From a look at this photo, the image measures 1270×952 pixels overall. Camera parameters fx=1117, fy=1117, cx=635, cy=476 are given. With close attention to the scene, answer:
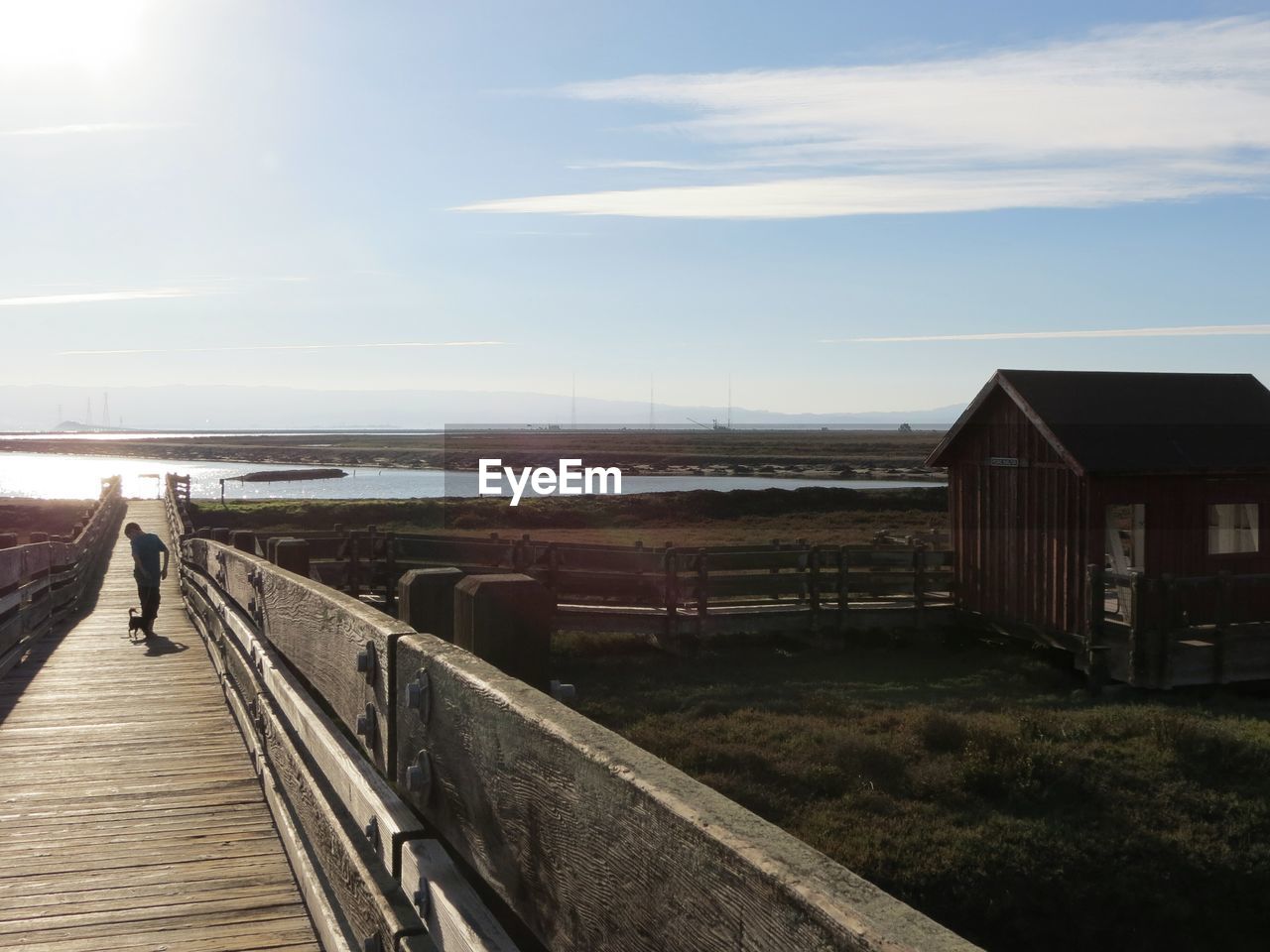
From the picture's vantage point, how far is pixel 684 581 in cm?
1830

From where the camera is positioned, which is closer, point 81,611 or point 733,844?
point 733,844

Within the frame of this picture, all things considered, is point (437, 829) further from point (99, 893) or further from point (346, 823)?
point (99, 893)

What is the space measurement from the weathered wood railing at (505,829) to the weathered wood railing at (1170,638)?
45.2ft

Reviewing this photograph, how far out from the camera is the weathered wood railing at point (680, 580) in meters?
18.2

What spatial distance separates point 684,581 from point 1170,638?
23.7 ft

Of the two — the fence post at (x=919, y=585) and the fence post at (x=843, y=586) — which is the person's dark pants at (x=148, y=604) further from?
the fence post at (x=919, y=585)

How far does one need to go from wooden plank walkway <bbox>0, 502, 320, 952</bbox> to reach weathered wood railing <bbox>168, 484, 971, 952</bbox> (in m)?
0.30

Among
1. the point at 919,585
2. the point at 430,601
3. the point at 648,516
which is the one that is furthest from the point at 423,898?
the point at 648,516

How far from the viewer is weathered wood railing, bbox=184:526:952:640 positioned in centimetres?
1819

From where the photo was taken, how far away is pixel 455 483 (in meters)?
92.8

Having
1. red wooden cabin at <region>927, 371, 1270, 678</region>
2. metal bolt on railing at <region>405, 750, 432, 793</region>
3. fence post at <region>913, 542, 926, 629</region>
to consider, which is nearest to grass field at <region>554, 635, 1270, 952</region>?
red wooden cabin at <region>927, 371, 1270, 678</region>

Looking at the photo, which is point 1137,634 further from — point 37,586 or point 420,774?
point 420,774

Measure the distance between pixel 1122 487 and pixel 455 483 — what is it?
7926 centimetres

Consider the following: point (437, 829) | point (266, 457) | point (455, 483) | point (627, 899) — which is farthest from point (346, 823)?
point (266, 457)
